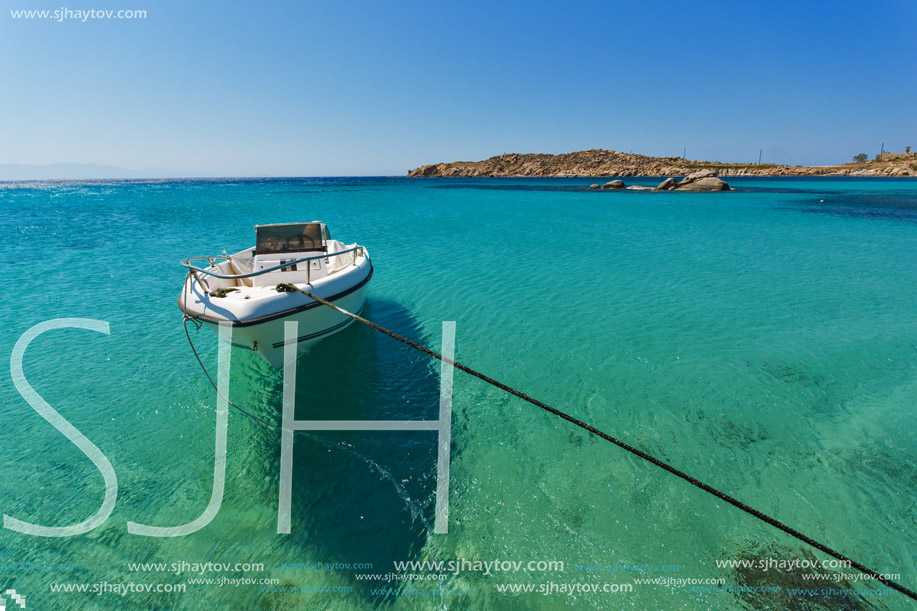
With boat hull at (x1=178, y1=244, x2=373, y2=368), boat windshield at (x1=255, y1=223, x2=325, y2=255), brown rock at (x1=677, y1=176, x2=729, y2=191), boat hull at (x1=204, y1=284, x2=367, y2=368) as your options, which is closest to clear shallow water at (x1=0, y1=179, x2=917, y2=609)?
boat hull at (x1=204, y1=284, x2=367, y2=368)

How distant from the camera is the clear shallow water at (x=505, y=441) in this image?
4.55 metres

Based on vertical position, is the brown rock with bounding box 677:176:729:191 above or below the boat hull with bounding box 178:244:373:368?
above

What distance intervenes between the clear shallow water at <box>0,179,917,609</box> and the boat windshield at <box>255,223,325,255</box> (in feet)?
8.06

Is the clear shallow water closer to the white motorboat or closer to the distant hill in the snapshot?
the white motorboat

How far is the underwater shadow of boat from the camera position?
480 centimetres

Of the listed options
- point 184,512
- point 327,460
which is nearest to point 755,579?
point 327,460

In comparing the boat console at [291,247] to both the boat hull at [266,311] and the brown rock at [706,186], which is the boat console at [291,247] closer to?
the boat hull at [266,311]

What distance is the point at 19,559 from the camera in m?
4.52

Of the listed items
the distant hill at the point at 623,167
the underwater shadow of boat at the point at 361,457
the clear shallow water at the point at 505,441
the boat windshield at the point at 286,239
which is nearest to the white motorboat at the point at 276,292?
the boat windshield at the point at 286,239

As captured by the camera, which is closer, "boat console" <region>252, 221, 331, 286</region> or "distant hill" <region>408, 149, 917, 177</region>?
"boat console" <region>252, 221, 331, 286</region>

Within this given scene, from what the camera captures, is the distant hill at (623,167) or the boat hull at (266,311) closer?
the boat hull at (266,311)

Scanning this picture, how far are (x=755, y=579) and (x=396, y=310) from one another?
9.42 m

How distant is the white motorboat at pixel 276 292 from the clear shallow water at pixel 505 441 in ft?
4.04

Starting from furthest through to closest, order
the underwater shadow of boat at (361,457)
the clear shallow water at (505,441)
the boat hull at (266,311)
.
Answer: the boat hull at (266,311)
the underwater shadow of boat at (361,457)
the clear shallow water at (505,441)
